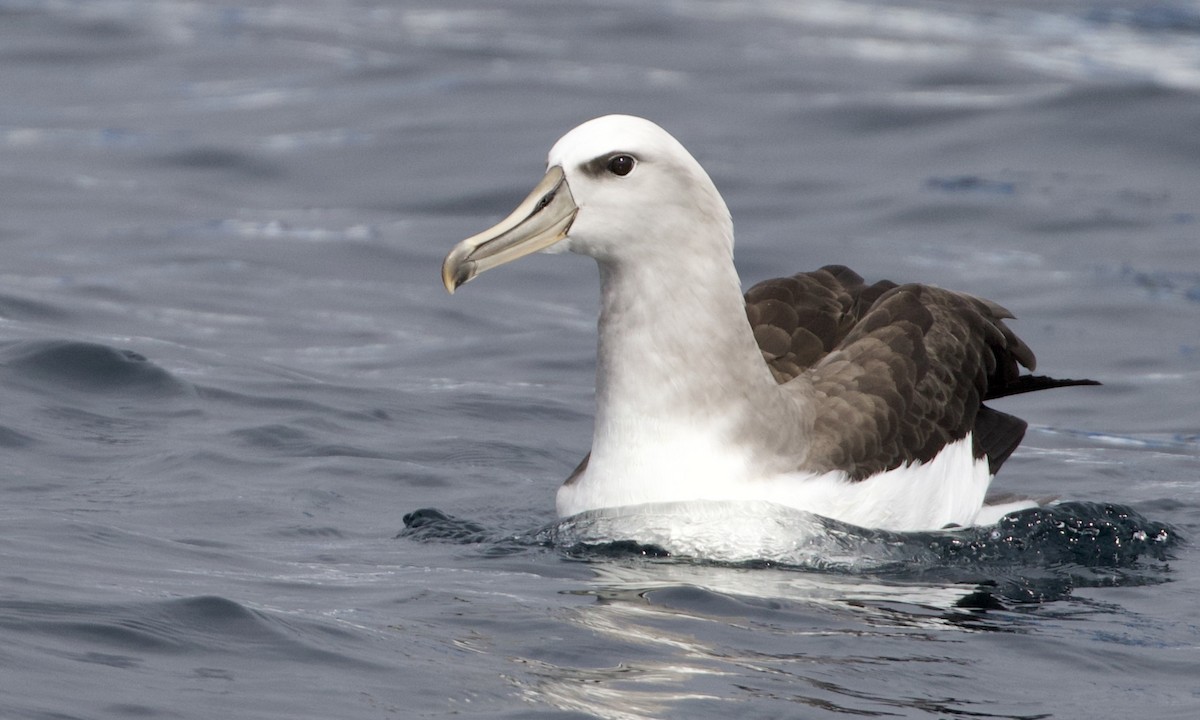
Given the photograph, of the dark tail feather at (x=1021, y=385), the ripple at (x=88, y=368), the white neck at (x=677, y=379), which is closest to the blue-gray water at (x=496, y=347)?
the ripple at (x=88, y=368)

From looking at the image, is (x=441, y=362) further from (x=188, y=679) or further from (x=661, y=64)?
(x=661, y=64)

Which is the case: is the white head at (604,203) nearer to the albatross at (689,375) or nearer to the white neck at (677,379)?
the albatross at (689,375)

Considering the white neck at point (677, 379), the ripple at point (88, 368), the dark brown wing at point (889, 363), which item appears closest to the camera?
the white neck at point (677, 379)

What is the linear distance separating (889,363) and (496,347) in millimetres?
4935

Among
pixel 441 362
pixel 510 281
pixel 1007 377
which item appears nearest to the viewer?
pixel 1007 377

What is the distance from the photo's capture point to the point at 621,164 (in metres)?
7.36

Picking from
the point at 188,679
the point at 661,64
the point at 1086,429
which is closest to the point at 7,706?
the point at 188,679

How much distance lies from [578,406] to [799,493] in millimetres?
3927

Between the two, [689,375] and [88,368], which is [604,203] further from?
[88,368]

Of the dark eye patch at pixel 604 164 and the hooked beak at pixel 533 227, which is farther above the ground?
the dark eye patch at pixel 604 164

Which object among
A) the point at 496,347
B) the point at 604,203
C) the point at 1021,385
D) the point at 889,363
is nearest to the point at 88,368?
the point at 496,347

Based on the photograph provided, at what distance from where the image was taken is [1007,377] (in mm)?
9062

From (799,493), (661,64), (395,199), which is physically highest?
(661,64)

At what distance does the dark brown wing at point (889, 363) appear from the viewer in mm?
7855
